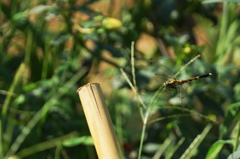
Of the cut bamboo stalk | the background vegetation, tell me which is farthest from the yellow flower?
the cut bamboo stalk

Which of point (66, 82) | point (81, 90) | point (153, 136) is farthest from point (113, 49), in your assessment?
point (81, 90)

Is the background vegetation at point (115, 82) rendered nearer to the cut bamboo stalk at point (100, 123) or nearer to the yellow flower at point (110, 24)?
the yellow flower at point (110, 24)

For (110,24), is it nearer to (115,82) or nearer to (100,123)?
(115,82)

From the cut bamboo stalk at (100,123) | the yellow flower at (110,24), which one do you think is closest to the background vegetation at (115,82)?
the yellow flower at (110,24)

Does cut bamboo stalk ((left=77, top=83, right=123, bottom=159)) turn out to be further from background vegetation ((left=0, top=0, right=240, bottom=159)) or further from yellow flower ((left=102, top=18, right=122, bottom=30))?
yellow flower ((left=102, top=18, right=122, bottom=30))

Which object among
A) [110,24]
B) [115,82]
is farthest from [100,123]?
[115,82]
